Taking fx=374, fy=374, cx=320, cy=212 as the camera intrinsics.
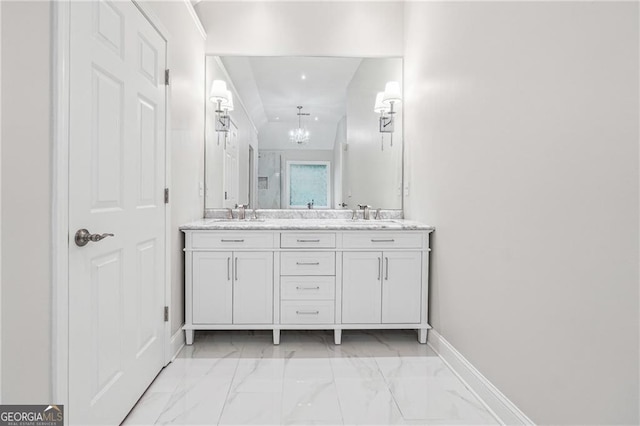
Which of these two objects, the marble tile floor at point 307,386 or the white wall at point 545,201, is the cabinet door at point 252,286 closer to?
the marble tile floor at point 307,386

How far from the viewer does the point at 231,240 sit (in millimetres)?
2533

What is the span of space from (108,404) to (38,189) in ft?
3.12

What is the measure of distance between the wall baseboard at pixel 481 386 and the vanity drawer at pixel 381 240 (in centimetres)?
63

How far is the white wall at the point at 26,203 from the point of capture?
1013mm

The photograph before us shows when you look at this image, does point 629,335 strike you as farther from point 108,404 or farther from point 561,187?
point 108,404

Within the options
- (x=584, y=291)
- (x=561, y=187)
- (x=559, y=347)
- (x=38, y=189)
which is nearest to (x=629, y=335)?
(x=584, y=291)

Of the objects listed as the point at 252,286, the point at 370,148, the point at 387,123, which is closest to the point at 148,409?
the point at 252,286

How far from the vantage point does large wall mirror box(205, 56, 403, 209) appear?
3186 millimetres

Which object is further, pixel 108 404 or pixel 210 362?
pixel 210 362

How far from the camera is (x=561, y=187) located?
1.34 meters

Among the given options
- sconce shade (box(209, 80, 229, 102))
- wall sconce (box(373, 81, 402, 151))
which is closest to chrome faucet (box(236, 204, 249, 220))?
sconce shade (box(209, 80, 229, 102))

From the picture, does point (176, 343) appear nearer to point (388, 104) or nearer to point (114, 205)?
point (114, 205)

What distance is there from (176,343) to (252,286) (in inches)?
23.4

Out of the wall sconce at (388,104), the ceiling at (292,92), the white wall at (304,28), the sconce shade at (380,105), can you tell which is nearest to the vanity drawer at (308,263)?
the ceiling at (292,92)
